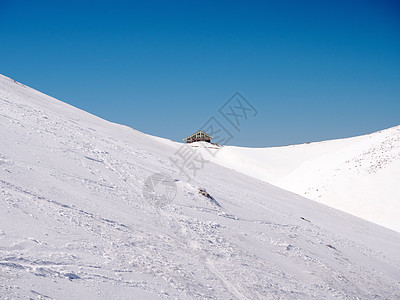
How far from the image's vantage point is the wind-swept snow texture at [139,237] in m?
6.09

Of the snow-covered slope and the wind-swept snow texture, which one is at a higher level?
the snow-covered slope

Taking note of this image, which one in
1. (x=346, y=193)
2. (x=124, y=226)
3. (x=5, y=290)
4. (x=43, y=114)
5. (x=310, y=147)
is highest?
(x=310, y=147)

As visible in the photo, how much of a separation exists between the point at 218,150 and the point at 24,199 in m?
45.4

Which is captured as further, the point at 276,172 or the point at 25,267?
the point at 276,172

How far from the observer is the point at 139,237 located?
312 inches

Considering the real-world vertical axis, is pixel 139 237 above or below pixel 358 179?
below

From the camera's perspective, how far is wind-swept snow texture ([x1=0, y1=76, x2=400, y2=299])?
6.09m

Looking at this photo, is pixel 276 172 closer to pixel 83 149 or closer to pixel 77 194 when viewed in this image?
pixel 83 149

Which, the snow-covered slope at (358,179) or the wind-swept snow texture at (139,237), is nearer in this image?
the wind-swept snow texture at (139,237)

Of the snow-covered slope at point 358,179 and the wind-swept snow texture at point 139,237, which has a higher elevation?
the snow-covered slope at point 358,179

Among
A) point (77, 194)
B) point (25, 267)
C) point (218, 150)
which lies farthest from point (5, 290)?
point (218, 150)

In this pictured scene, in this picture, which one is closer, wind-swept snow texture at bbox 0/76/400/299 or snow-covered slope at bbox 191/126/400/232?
wind-swept snow texture at bbox 0/76/400/299

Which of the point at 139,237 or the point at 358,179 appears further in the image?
the point at 358,179

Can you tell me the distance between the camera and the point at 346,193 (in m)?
28.5
